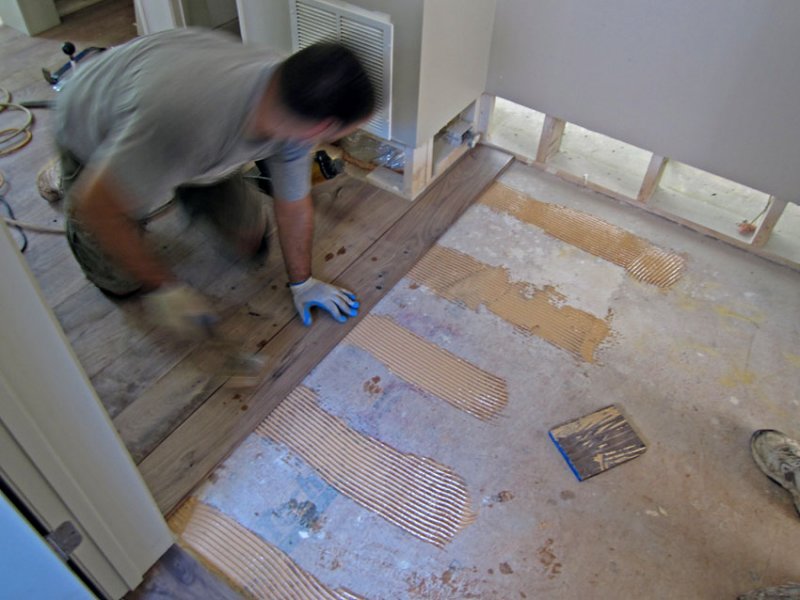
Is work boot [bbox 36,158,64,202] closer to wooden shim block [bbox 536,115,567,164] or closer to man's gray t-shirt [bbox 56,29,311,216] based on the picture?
man's gray t-shirt [bbox 56,29,311,216]

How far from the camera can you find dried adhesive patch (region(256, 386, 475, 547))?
1.47 metres

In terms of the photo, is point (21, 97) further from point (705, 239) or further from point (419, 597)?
point (705, 239)

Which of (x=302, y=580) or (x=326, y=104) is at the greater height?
(x=326, y=104)

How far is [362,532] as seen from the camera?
1.44 metres

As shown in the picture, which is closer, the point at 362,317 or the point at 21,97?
the point at 362,317

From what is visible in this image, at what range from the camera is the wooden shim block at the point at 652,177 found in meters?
2.17

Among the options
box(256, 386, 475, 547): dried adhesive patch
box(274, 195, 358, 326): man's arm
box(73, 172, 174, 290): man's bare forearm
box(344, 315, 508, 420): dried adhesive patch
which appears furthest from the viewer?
box(274, 195, 358, 326): man's arm

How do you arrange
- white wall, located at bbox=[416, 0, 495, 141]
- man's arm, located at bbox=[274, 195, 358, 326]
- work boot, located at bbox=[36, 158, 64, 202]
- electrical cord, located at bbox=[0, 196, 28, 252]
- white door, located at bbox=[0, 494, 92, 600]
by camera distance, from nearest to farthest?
1. white door, located at bbox=[0, 494, 92, 600]
2. man's arm, located at bbox=[274, 195, 358, 326]
3. white wall, located at bbox=[416, 0, 495, 141]
4. electrical cord, located at bbox=[0, 196, 28, 252]
5. work boot, located at bbox=[36, 158, 64, 202]

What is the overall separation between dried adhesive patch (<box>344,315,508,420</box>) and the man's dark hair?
726mm

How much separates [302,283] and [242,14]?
3.52ft

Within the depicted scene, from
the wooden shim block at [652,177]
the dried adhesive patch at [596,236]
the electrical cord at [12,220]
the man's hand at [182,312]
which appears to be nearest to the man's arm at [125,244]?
the man's hand at [182,312]

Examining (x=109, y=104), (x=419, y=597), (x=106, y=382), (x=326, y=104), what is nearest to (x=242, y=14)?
(x=109, y=104)

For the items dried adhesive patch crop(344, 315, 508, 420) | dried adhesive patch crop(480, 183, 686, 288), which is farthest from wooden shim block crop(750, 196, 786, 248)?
dried adhesive patch crop(344, 315, 508, 420)

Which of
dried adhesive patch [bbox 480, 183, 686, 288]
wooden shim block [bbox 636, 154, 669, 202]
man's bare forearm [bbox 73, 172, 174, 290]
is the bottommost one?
dried adhesive patch [bbox 480, 183, 686, 288]
